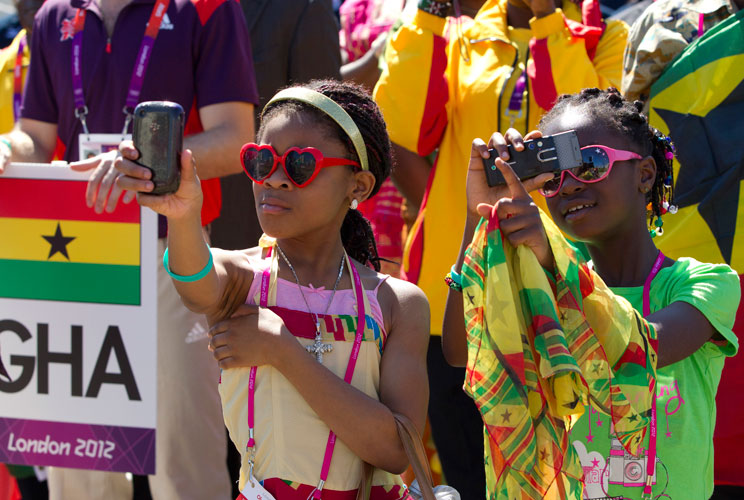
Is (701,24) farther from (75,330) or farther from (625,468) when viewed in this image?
(75,330)

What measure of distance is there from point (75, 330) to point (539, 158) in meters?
1.82

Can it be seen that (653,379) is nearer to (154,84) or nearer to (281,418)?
(281,418)

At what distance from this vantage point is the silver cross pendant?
2.45 metres

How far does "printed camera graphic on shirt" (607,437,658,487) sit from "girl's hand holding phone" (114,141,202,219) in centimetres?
125

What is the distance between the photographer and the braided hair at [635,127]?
9.03ft

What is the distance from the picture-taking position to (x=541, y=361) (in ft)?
6.92

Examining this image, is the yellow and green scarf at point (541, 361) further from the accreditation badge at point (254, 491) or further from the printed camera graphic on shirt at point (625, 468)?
the accreditation badge at point (254, 491)

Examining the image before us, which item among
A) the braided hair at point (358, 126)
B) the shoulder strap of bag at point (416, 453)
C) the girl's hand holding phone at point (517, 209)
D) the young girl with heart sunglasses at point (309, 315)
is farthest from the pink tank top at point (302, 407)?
the girl's hand holding phone at point (517, 209)

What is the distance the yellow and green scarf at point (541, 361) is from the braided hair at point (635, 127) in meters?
0.69

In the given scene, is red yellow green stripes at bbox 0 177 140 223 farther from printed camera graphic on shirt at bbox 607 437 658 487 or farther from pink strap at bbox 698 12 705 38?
pink strap at bbox 698 12 705 38

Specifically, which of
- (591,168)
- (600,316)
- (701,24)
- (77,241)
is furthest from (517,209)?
(77,241)

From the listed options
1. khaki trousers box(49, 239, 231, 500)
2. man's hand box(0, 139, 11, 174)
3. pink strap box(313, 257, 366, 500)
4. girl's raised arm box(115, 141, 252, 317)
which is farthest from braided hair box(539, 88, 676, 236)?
man's hand box(0, 139, 11, 174)

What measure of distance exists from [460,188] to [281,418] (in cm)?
164

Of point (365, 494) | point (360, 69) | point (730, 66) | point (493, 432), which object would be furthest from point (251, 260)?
point (360, 69)
